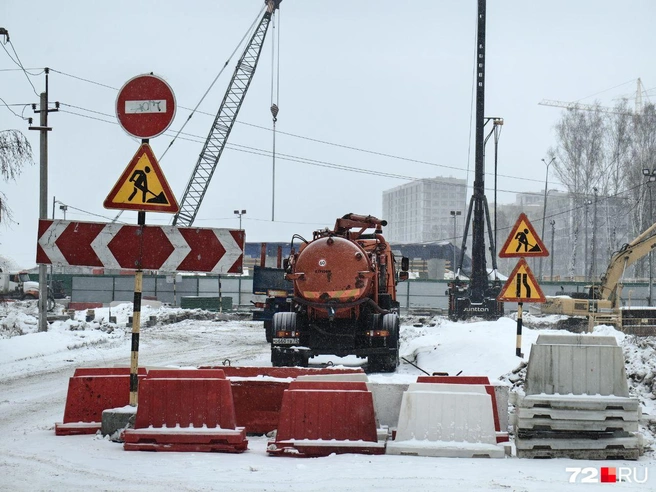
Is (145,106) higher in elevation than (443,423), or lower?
higher

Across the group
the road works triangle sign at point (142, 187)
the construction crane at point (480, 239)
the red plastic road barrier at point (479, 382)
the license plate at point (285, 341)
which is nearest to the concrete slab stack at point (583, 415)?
the red plastic road barrier at point (479, 382)

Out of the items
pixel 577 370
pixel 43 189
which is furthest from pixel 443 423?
pixel 43 189

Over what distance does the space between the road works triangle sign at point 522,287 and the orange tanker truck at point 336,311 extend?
343cm

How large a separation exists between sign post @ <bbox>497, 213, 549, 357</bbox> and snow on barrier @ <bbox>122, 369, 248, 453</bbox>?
8.01 meters

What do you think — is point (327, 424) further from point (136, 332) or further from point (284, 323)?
point (284, 323)

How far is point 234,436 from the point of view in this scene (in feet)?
27.5

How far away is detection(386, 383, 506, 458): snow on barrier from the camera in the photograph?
843cm

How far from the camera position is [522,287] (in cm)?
1556

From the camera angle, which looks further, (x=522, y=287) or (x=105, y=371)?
(x=522, y=287)

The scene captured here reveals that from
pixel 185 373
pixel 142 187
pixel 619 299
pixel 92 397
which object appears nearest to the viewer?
pixel 142 187

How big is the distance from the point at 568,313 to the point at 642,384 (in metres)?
27.8

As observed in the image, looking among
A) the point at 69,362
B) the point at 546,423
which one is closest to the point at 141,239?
the point at 546,423

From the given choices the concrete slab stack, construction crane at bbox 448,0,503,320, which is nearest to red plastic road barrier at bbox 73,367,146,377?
the concrete slab stack

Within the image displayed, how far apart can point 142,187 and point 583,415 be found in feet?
15.6
